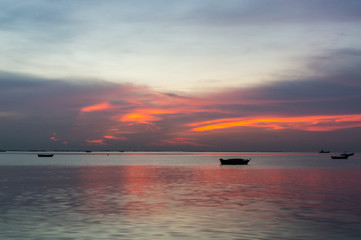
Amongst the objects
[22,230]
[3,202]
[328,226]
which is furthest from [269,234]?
[3,202]

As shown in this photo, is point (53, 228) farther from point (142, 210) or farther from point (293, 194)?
point (293, 194)

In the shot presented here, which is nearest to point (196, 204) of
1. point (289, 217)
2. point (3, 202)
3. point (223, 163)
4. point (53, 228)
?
point (289, 217)

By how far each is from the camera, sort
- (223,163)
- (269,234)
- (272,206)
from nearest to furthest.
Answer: (269,234)
(272,206)
(223,163)

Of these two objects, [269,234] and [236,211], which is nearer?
[269,234]

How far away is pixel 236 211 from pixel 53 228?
50.5 feet

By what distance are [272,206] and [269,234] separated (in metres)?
13.3

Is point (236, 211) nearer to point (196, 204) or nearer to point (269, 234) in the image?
point (196, 204)

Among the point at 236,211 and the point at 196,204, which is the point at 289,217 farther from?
the point at 196,204

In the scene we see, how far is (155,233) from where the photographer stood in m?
25.7

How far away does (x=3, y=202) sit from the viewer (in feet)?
132

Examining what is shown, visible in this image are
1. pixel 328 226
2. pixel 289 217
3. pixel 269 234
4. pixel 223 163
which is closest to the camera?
pixel 269 234

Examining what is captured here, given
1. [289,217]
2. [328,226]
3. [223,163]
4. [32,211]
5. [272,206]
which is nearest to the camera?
[328,226]

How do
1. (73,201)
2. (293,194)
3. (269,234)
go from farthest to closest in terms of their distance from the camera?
(293,194) < (73,201) < (269,234)

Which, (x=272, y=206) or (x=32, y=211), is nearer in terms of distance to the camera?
(x=32, y=211)
